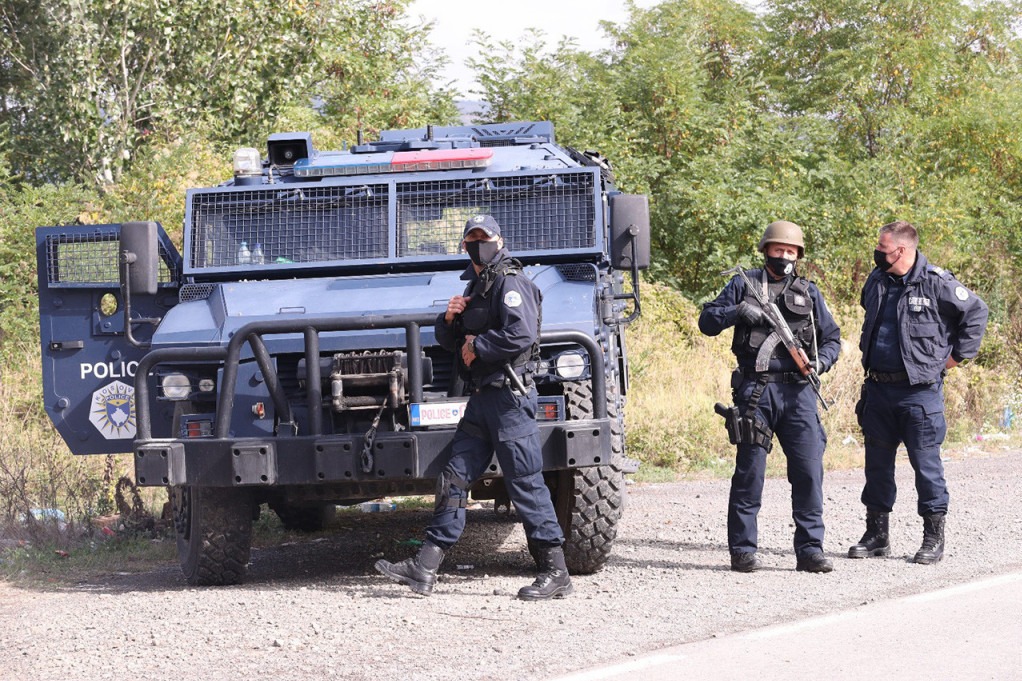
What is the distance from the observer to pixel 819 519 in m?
7.23

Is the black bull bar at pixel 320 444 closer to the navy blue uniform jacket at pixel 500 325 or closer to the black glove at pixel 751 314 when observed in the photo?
the navy blue uniform jacket at pixel 500 325

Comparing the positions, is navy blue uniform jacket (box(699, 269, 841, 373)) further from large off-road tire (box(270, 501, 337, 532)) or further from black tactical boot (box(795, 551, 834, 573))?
large off-road tire (box(270, 501, 337, 532))

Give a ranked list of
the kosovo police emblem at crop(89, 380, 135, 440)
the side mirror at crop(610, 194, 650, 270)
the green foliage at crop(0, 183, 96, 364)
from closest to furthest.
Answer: the side mirror at crop(610, 194, 650, 270) → the kosovo police emblem at crop(89, 380, 135, 440) → the green foliage at crop(0, 183, 96, 364)

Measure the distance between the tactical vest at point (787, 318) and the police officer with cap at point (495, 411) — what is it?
4.38 ft

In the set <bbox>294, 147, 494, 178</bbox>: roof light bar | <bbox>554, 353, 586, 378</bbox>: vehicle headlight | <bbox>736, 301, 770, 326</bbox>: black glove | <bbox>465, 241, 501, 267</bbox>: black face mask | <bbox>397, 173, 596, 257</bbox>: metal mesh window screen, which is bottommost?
<bbox>554, 353, 586, 378</bbox>: vehicle headlight

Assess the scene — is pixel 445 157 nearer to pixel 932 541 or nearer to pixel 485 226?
pixel 485 226

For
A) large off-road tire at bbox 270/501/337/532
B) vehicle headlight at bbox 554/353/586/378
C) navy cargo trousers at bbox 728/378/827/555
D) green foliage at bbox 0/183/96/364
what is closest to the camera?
vehicle headlight at bbox 554/353/586/378

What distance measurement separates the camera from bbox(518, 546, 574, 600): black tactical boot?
6488mm

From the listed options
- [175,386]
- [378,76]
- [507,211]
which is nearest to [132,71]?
[378,76]

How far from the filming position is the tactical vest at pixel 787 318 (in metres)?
7.25

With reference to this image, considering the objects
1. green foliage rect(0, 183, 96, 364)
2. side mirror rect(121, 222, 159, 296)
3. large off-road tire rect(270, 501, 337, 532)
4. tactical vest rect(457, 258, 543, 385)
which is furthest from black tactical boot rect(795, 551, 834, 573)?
green foliage rect(0, 183, 96, 364)

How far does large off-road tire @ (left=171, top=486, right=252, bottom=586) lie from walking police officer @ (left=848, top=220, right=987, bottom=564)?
3.50 m

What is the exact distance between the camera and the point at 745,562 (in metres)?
7.22

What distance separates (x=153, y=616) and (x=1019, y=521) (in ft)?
17.4
